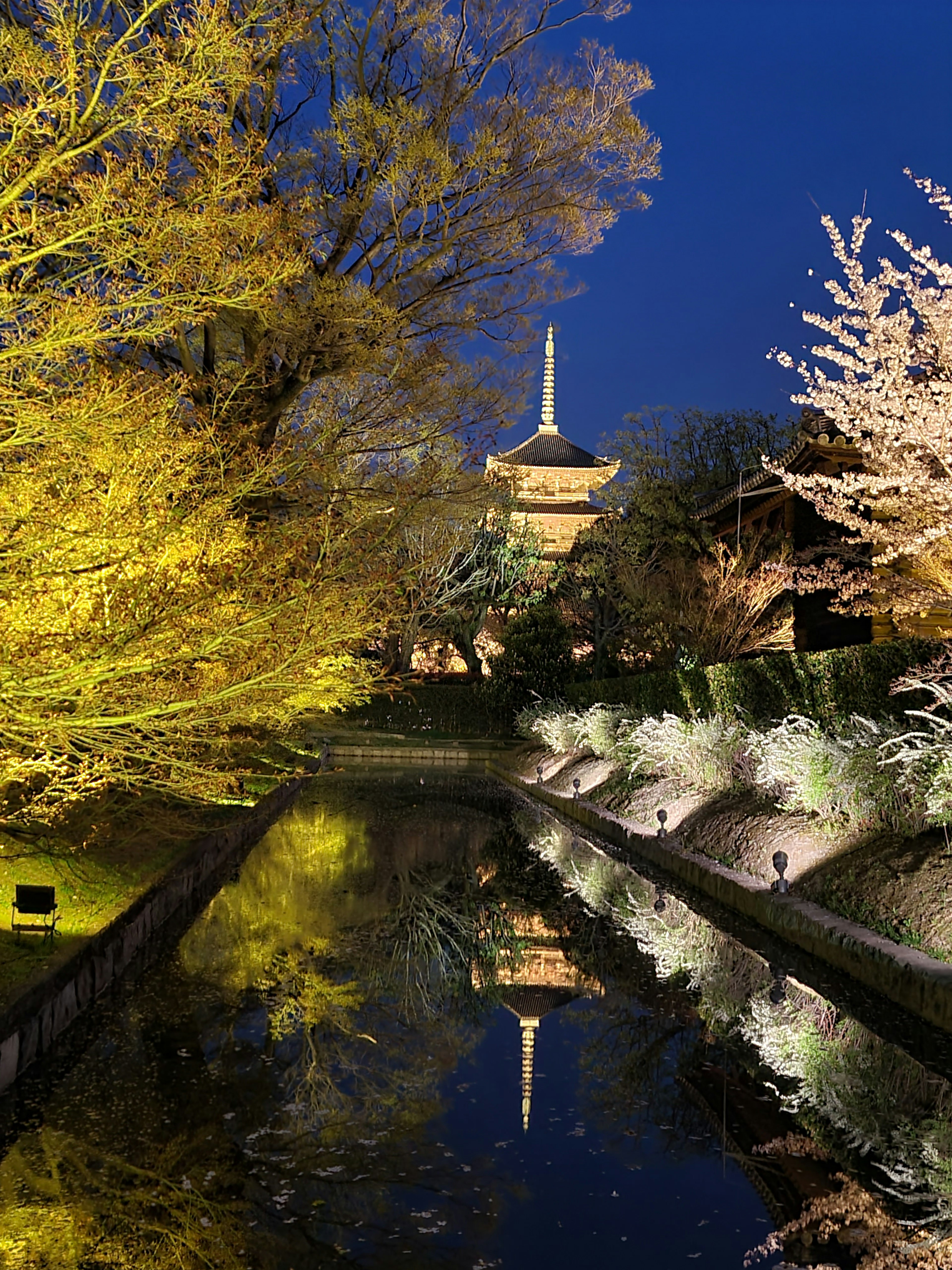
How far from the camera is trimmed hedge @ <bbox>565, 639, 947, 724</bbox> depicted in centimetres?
1152

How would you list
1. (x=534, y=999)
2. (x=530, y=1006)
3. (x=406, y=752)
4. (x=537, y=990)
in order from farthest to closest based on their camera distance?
1. (x=406, y=752)
2. (x=537, y=990)
3. (x=534, y=999)
4. (x=530, y=1006)

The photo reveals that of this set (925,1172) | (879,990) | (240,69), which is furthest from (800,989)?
(240,69)

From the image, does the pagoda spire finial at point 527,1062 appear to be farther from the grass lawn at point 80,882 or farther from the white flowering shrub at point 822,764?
the white flowering shrub at point 822,764

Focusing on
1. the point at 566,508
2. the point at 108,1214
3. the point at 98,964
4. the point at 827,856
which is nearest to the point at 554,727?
the point at 827,856

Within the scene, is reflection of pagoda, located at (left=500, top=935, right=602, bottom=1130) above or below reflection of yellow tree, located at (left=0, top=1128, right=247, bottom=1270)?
below

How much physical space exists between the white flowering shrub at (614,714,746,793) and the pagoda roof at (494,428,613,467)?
141ft

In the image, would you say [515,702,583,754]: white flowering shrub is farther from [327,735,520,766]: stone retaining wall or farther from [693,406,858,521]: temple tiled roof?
[693,406,858,521]: temple tiled roof

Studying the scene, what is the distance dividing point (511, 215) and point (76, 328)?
1027 cm

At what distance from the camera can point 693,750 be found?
1460 cm

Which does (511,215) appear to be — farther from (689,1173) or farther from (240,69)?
(689,1173)

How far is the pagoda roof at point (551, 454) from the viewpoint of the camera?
6181 centimetres

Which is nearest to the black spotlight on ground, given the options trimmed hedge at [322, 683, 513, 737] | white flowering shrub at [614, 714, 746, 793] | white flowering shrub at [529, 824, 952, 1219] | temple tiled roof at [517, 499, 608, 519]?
white flowering shrub at [529, 824, 952, 1219]

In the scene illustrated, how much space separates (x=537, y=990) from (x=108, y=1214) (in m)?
4.02

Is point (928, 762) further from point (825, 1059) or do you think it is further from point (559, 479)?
point (559, 479)
